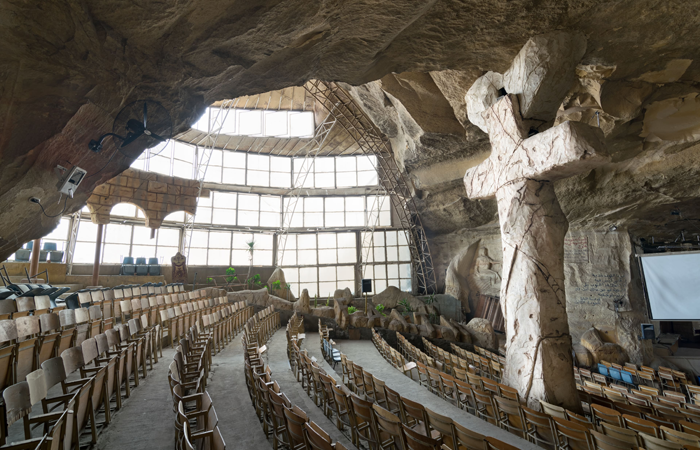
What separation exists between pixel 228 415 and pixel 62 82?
4.10 meters

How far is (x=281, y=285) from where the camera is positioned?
19.5 meters

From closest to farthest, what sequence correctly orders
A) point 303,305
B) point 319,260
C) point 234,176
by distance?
point 303,305
point 234,176
point 319,260

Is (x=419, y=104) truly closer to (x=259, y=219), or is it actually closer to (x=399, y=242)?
(x=399, y=242)

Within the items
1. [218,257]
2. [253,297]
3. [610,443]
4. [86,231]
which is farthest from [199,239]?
[610,443]

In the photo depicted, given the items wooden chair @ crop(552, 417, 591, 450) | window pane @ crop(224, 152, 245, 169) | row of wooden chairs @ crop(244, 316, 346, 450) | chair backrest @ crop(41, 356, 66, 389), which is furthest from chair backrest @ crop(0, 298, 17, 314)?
window pane @ crop(224, 152, 245, 169)

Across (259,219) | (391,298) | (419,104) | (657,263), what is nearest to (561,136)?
(419,104)

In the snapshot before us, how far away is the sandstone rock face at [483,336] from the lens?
13281 millimetres

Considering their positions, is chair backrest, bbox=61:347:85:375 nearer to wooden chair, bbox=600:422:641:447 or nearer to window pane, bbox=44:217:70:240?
wooden chair, bbox=600:422:641:447

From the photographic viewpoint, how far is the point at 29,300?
514 cm

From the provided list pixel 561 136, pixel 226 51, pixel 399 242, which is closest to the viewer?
pixel 226 51

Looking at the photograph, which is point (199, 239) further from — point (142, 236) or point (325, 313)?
point (325, 313)

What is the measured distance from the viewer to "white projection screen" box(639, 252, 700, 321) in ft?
32.4

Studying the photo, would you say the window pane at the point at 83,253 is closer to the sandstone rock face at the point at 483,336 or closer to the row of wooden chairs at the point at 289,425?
the row of wooden chairs at the point at 289,425

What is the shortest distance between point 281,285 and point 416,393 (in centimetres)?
1425
